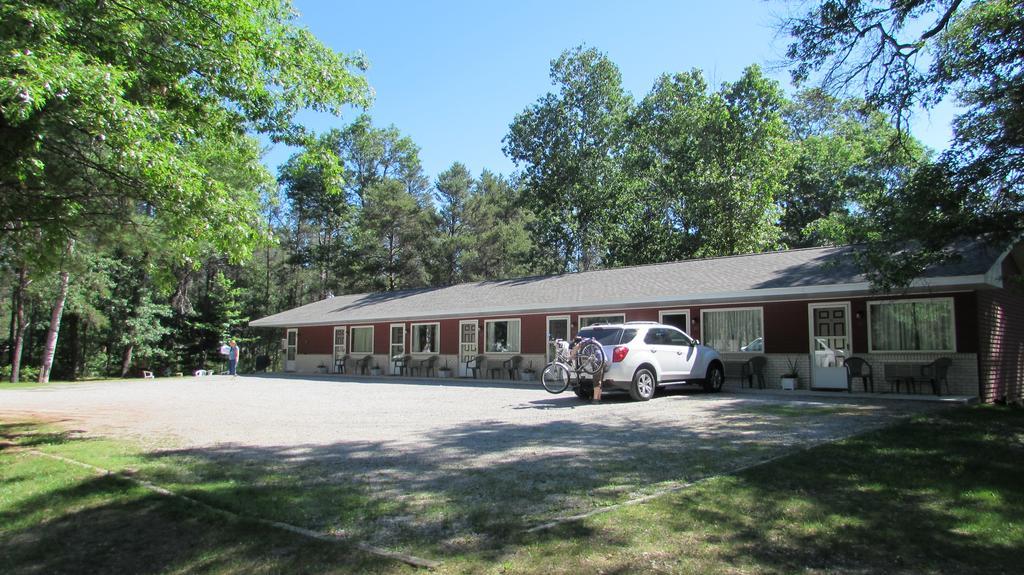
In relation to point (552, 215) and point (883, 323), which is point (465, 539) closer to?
point (883, 323)

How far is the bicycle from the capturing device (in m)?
12.9

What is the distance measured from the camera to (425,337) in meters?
25.5

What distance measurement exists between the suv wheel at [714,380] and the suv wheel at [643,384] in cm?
203

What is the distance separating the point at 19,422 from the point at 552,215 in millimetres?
31614

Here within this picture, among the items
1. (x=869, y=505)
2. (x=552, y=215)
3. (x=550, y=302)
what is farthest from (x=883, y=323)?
(x=552, y=215)

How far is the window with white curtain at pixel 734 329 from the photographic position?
54.2 feet

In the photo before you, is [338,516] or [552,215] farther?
[552,215]

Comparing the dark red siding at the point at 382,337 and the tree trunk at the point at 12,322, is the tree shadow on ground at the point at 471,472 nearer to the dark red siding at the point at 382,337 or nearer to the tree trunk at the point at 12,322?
the dark red siding at the point at 382,337

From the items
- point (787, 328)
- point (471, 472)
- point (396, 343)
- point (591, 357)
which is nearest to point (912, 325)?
point (787, 328)

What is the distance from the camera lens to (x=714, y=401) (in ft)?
41.3

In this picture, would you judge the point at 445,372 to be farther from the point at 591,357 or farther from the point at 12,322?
the point at 12,322

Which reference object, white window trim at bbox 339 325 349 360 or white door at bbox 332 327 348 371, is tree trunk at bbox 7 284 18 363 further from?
white door at bbox 332 327 348 371

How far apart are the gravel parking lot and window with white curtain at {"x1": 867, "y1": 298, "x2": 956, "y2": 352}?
200 cm

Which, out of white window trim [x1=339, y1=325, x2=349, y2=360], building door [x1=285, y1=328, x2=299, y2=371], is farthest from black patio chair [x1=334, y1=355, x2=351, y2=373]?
building door [x1=285, y1=328, x2=299, y2=371]
